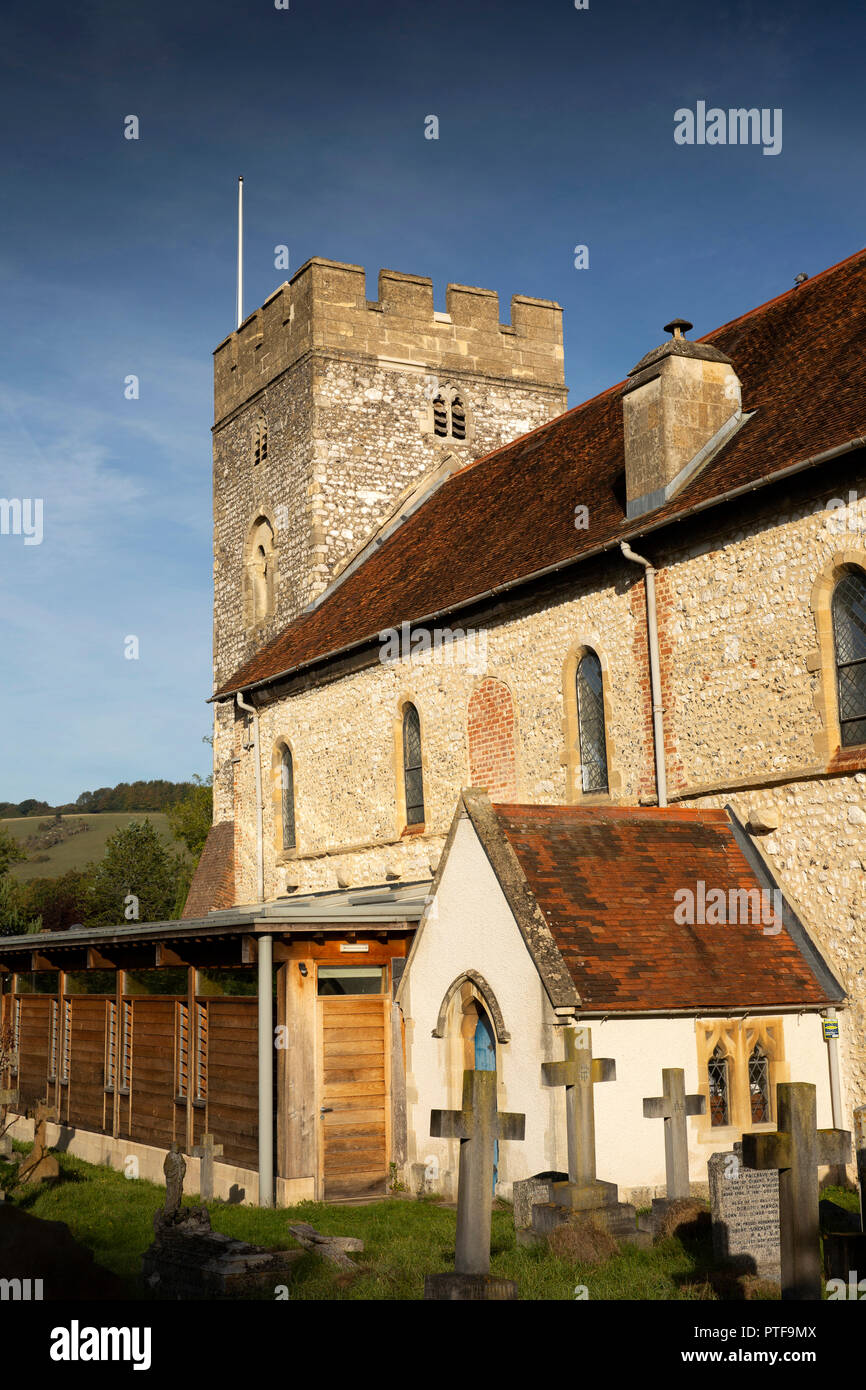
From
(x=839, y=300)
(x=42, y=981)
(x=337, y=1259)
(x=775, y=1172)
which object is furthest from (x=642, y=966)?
(x=42, y=981)

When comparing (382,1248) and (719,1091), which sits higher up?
(719,1091)

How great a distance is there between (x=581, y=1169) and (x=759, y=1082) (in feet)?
10.4

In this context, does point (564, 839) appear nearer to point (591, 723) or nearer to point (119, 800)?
point (591, 723)

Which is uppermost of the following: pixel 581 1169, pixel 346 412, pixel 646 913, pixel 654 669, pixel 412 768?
pixel 346 412

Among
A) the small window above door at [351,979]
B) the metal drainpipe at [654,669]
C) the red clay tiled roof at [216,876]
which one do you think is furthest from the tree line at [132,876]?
the metal drainpipe at [654,669]

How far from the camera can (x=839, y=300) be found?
1705 cm

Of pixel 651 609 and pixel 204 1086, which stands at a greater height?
pixel 651 609

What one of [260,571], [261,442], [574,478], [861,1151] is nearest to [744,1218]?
[861,1151]

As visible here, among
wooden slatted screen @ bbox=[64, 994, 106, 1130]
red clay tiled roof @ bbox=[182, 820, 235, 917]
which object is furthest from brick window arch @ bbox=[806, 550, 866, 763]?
red clay tiled roof @ bbox=[182, 820, 235, 917]

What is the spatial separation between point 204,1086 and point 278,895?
915 cm

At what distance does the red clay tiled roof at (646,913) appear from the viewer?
12.2 metres

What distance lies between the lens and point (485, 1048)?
13398 mm

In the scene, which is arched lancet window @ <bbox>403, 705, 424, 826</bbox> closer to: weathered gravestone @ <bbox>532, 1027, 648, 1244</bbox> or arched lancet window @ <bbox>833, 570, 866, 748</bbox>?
arched lancet window @ <bbox>833, 570, 866, 748</bbox>
